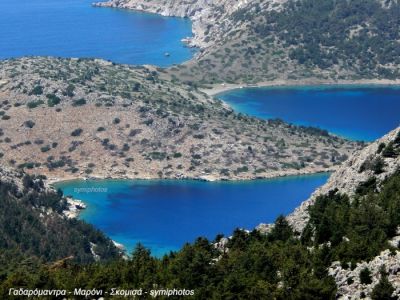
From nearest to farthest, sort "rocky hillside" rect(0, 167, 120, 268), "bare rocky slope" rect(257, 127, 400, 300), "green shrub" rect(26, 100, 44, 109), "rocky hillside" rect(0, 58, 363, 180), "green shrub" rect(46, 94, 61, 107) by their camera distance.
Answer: "bare rocky slope" rect(257, 127, 400, 300)
"rocky hillside" rect(0, 167, 120, 268)
"rocky hillside" rect(0, 58, 363, 180)
"green shrub" rect(26, 100, 44, 109)
"green shrub" rect(46, 94, 61, 107)

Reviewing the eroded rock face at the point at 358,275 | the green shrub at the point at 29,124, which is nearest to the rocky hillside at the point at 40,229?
the green shrub at the point at 29,124

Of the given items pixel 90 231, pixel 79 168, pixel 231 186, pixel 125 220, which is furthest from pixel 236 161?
pixel 90 231

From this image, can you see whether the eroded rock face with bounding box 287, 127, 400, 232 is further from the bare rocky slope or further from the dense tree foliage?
the dense tree foliage

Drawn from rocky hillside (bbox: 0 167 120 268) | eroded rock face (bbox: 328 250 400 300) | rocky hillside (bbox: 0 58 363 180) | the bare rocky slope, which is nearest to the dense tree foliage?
eroded rock face (bbox: 328 250 400 300)

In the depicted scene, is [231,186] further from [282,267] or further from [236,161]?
[282,267]

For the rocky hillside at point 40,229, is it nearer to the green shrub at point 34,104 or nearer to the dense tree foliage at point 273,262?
the dense tree foliage at point 273,262
